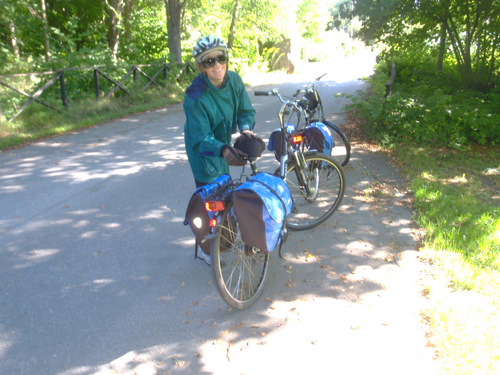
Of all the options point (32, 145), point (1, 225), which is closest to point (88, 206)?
point (1, 225)

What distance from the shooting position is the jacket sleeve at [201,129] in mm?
2855

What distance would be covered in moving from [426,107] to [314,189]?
187 inches

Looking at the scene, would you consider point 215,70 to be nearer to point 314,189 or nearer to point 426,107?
point 314,189

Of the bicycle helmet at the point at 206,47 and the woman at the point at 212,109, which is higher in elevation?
the bicycle helmet at the point at 206,47

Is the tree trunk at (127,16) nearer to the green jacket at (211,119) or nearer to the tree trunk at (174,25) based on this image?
the tree trunk at (174,25)

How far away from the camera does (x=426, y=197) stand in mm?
5238

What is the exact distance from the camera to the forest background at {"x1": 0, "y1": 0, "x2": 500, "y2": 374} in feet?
10.7

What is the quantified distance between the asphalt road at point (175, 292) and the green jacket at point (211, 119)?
1.13 m

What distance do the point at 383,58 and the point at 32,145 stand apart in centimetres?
877

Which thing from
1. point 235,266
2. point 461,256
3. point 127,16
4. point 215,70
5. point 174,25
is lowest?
point 461,256

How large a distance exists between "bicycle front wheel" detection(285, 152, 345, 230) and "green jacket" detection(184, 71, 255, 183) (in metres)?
1.16

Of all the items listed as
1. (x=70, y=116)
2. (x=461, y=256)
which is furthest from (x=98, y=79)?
(x=461, y=256)

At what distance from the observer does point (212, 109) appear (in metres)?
2.97

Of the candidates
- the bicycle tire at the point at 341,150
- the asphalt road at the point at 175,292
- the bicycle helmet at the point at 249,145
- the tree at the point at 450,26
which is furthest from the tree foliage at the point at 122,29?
the bicycle helmet at the point at 249,145
